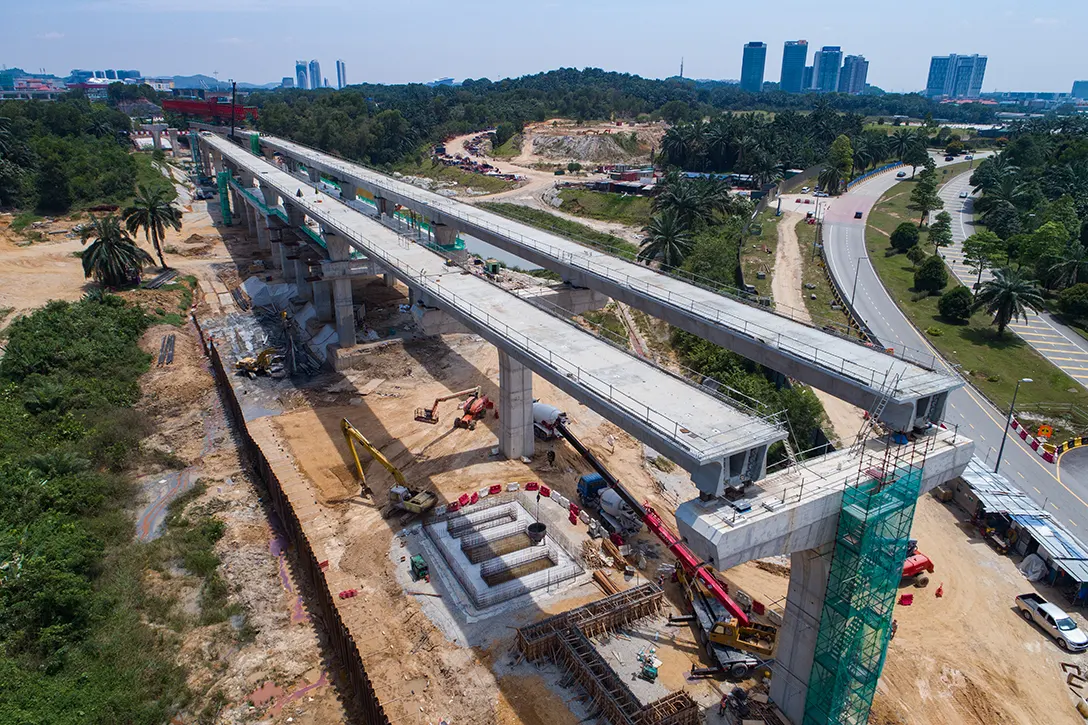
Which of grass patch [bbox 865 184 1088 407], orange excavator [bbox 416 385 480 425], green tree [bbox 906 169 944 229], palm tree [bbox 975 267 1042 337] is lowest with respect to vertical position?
orange excavator [bbox 416 385 480 425]

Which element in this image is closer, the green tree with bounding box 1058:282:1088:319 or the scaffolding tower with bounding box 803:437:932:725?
the scaffolding tower with bounding box 803:437:932:725

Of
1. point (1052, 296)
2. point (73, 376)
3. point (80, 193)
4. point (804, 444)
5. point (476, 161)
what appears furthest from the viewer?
point (476, 161)

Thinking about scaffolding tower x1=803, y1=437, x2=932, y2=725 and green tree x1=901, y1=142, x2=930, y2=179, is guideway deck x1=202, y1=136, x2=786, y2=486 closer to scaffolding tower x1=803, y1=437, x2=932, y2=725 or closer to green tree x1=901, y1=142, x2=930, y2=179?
scaffolding tower x1=803, y1=437, x2=932, y2=725

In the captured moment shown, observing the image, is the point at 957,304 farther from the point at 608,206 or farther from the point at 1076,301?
the point at 608,206

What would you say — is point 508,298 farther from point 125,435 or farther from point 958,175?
point 958,175

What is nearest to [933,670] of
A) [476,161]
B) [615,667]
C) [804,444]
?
[615,667]

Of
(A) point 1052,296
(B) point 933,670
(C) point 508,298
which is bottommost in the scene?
(B) point 933,670

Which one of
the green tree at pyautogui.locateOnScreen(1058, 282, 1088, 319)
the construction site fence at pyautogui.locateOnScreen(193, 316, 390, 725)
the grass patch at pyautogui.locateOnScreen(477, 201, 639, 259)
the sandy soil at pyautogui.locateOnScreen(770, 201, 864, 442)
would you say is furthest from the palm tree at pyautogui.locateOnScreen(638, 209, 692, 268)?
the construction site fence at pyautogui.locateOnScreen(193, 316, 390, 725)
